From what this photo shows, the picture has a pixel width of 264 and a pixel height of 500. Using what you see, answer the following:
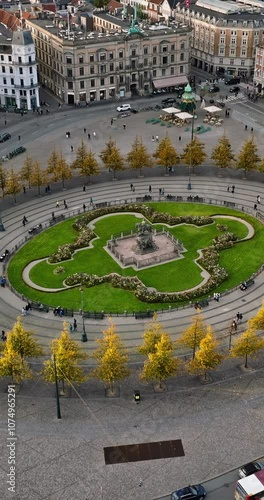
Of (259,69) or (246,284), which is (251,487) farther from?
(259,69)

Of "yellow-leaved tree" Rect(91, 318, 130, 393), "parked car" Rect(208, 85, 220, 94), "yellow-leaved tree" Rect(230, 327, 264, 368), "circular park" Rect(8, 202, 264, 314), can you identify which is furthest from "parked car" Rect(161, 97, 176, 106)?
"yellow-leaved tree" Rect(91, 318, 130, 393)

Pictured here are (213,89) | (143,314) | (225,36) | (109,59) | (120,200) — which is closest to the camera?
(143,314)

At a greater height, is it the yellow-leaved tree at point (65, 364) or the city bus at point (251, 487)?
the yellow-leaved tree at point (65, 364)

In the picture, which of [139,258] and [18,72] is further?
[18,72]

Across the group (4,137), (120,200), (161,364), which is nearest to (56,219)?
(120,200)

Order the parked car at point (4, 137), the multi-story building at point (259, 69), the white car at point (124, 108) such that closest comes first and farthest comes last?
the parked car at point (4, 137)
the white car at point (124, 108)
the multi-story building at point (259, 69)

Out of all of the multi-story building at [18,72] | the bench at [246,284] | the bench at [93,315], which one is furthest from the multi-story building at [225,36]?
the bench at [93,315]

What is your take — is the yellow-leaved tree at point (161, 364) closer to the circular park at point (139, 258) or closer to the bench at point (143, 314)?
the bench at point (143, 314)
